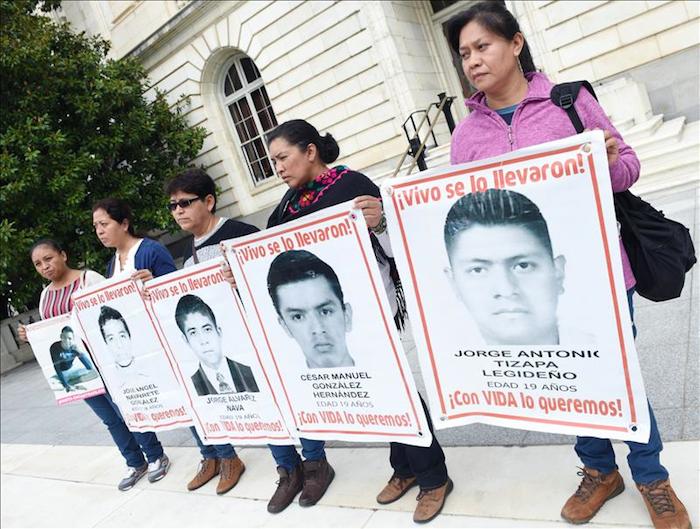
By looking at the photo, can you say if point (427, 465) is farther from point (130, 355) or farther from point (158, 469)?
point (158, 469)

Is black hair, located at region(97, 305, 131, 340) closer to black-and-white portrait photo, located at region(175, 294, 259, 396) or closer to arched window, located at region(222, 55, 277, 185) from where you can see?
black-and-white portrait photo, located at region(175, 294, 259, 396)

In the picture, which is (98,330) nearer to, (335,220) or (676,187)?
(335,220)

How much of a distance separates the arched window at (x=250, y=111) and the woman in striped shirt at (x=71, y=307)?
1194 centimetres

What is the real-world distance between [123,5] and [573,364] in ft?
62.3

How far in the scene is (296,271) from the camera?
269cm

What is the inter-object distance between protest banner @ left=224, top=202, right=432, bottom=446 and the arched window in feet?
43.8

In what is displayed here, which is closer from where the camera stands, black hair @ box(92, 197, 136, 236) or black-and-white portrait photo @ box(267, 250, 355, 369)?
black-and-white portrait photo @ box(267, 250, 355, 369)

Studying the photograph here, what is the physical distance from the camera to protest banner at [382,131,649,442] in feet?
6.11

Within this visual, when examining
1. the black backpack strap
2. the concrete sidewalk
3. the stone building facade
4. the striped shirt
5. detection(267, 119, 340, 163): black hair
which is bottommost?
the concrete sidewalk

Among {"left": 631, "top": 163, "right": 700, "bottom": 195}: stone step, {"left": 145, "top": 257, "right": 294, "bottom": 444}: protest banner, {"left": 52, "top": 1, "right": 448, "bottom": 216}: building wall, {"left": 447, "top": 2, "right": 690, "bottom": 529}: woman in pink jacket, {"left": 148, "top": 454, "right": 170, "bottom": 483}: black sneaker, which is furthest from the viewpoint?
{"left": 52, "top": 1, "right": 448, "bottom": 216}: building wall

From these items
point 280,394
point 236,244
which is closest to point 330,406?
point 280,394

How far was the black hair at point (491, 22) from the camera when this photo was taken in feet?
6.66

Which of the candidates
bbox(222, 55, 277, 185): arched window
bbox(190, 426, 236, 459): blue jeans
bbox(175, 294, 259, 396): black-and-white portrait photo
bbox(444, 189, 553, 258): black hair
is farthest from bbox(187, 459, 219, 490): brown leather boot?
bbox(222, 55, 277, 185): arched window

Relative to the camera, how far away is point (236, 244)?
9.45 feet
